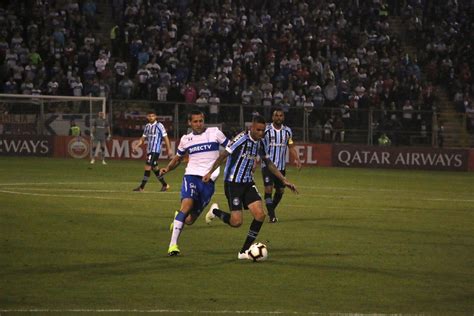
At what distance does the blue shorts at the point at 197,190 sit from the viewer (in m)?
14.1

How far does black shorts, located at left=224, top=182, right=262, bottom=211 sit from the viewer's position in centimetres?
1389

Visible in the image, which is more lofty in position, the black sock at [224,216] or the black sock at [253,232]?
the black sock at [224,216]

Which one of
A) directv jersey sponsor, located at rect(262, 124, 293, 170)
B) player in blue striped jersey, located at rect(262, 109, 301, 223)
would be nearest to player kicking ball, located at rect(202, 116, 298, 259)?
player in blue striped jersey, located at rect(262, 109, 301, 223)

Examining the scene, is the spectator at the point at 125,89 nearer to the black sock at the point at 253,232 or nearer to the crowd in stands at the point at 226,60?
the crowd in stands at the point at 226,60

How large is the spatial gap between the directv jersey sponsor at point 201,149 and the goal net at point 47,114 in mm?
24284

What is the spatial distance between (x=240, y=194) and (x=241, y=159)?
0.52 metres

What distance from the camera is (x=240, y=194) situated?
1393cm

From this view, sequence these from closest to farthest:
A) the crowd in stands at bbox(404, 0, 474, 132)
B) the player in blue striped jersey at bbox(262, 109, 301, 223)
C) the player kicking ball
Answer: the player kicking ball, the player in blue striped jersey at bbox(262, 109, 301, 223), the crowd in stands at bbox(404, 0, 474, 132)

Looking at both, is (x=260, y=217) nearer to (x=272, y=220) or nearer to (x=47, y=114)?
(x=272, y=220)

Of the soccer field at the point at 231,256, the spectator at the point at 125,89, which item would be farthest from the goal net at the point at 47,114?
the soccer field at the point at 231,256

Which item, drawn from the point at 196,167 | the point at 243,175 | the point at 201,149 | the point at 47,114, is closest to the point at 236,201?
the point at 243,175

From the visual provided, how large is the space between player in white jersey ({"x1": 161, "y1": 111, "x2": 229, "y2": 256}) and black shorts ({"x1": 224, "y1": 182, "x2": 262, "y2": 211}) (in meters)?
0.39

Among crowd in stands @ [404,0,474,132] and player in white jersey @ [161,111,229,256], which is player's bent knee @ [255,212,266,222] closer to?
player in white jersey @ [161,111,229,256]

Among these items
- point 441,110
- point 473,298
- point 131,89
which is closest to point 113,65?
point 131,89
